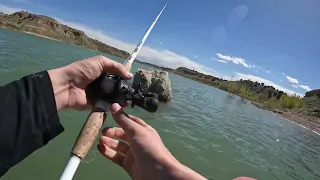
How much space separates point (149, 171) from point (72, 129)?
6758 mm

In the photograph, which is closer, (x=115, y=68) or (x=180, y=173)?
(x=180, y=173)

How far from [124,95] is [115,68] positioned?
328 millimetres

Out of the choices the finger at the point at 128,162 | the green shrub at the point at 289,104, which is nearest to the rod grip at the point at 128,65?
the finger at the point at 128,162

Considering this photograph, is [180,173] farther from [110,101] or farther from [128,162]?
[110,101]

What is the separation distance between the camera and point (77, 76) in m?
2.30

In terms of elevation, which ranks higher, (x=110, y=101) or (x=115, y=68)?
(x=115, y=68)

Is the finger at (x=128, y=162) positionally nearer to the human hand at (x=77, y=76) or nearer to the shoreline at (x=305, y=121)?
the human hand at (x=77, y=76)

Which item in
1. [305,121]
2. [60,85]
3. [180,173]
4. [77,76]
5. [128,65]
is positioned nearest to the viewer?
[180,173]

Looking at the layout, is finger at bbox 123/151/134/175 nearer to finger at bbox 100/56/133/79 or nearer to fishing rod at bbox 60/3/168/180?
fishing rod at bbox 60/3/168/180

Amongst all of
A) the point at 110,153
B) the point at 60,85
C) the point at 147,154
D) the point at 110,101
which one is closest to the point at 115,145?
the point at 110,153

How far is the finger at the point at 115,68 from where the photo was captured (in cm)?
219

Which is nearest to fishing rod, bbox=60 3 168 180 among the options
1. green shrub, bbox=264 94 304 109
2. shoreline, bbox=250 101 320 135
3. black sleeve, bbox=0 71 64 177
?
black sleeve, bbox=0 71 64 177

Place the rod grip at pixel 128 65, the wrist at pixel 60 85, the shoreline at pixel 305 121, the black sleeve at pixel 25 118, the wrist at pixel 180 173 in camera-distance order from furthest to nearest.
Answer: the shoreline at pixel 305 121 < the rod grip at pixel 128 65 < the wrist at pixel 60 85 < the black sleeve at pixel 25 118 < the wrist at pixel 180 173

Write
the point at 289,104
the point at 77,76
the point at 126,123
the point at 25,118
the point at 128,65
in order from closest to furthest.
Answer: the point at 126,123
the point at 25,118
the point at 77,76
the point at 128,65
the point at 289,104
